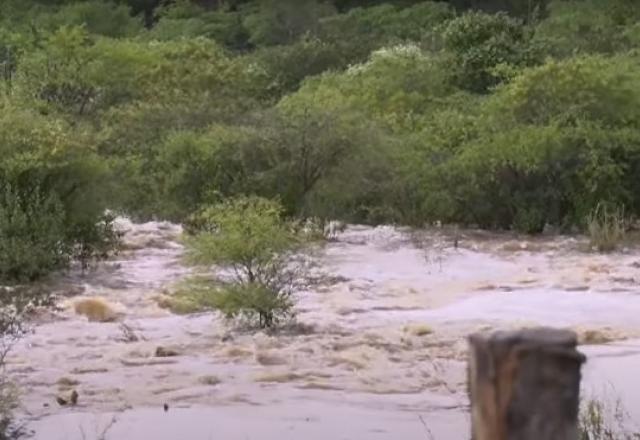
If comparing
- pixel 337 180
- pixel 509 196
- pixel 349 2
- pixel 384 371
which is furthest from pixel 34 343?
pixel 349 2

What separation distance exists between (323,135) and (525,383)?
1572 centimetres

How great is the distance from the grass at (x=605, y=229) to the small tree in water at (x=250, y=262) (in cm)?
553

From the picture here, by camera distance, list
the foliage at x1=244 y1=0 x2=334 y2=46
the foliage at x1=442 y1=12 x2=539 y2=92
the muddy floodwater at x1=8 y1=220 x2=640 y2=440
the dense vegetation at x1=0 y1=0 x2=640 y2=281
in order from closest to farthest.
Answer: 1. the muddy floodwater at x1=8 y1=220 x2=640 y2=440
2. the dense vegetation at x1=0 y1=0 x2=640 y2=281
3. the foliage at x1=442 y1=12 x2=539 y2=92
4. the foliage at x1=244 y1=0 x2=334 y2=46

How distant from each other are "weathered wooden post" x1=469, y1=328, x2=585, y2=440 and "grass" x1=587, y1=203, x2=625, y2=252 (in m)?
13.8

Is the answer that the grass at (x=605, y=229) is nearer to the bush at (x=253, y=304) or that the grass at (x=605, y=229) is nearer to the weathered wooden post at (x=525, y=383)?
the bush at (x=253, y=304)

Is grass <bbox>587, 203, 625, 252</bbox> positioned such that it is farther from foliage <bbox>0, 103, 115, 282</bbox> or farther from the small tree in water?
foliage <bbox>0, 103, 115, 282</bbox>

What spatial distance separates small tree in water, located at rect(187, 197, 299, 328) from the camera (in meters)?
11.5

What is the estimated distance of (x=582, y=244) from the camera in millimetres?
17141

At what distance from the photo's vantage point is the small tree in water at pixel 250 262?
1148 cm

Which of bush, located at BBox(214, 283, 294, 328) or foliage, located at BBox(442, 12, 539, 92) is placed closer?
bush, located at BBox(214, 283, 294, 328)

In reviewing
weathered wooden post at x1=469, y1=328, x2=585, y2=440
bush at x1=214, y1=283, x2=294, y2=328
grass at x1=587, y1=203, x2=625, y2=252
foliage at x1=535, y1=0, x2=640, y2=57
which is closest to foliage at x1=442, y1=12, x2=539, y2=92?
foliage at x1=535, y1=0, x2=640, y2=57

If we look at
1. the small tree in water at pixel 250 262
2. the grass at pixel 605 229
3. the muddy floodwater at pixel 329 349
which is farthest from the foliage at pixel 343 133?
the small tree in water at pixel 250 262

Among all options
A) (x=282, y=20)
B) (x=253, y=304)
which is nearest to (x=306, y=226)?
(x=253, y=304)

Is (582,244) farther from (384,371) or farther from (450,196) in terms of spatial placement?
(384,371)
